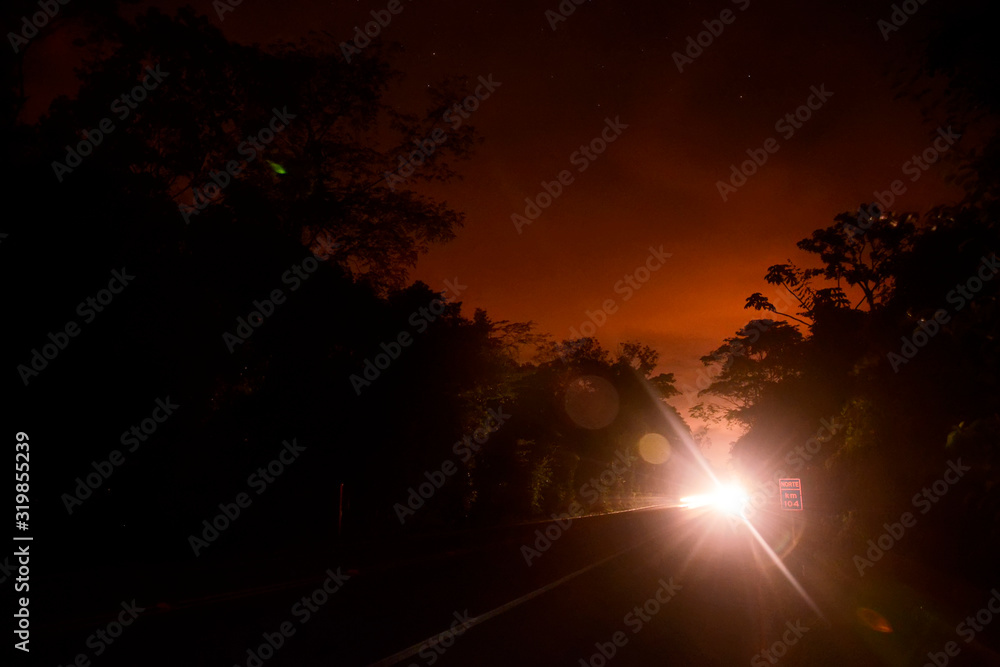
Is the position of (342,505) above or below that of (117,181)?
below

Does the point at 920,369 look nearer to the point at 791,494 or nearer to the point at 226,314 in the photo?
the point at 791,494

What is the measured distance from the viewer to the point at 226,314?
17.1m

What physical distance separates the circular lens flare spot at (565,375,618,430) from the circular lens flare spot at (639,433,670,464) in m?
8.89

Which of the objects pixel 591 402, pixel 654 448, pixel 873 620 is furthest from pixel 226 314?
pixel 654 448

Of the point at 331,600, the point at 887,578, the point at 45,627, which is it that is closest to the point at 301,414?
the point at 331,600

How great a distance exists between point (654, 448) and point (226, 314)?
7287cm

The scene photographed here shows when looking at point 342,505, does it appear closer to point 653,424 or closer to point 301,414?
point 301,414

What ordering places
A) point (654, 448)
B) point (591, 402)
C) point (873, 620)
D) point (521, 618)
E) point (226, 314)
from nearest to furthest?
point (873, 620)
point (521, 618)
point (226, 314)
point (591, 402)
point (654, 448)

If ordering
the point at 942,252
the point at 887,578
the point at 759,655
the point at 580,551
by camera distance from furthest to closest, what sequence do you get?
the point at 580,551 < the point at 887,578 < the point at 942,252 < the point at 759,655

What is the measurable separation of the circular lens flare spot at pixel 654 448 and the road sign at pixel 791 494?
56.9 metres

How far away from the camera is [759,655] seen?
6.98m

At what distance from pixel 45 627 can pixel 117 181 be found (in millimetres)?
9660

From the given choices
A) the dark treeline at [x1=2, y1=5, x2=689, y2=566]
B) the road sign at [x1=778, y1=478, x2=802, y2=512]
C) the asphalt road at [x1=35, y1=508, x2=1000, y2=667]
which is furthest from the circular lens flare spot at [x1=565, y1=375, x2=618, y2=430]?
the asphalt road at [x1=35, y1=508, x2=1000, y2=667]

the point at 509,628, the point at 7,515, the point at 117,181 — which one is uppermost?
the point at 117,181
